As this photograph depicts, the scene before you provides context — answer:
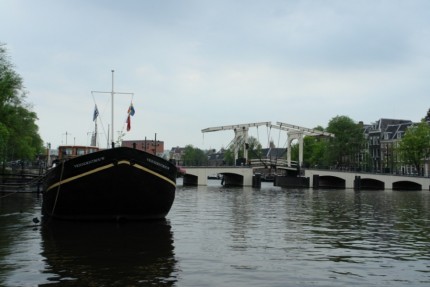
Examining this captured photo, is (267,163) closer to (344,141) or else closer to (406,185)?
(406,185)

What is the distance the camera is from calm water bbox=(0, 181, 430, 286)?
11273 mm

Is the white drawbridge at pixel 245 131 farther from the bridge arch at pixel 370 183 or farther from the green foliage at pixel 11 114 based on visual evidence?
the green foliage at pixel 11 114

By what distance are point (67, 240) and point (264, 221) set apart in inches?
Answer: 430

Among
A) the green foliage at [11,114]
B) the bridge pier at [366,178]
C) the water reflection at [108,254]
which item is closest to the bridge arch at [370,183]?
the bridge pier at [366,178]

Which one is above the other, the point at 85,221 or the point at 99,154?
the point at 99,154

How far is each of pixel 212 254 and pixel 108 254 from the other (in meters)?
2.86

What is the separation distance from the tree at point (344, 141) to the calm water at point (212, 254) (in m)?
99.1

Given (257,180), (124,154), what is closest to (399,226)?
(124,154)

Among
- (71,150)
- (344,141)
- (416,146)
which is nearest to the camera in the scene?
(71,150)

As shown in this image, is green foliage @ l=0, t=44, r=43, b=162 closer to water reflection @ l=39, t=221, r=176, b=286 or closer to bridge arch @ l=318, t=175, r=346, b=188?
water reflection @ l=39, t=221, r=176, b=286

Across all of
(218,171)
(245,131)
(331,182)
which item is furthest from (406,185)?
(218,171)

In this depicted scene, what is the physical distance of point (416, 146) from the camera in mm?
97938

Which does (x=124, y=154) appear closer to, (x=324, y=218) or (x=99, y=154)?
(x=99, y=154)

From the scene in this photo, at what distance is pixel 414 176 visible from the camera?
94.2 m
